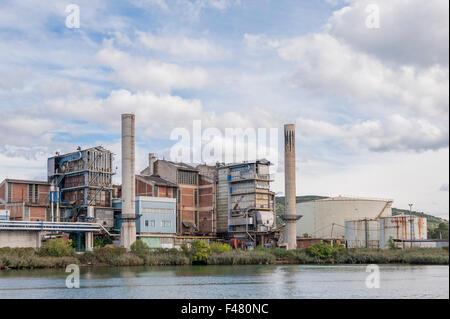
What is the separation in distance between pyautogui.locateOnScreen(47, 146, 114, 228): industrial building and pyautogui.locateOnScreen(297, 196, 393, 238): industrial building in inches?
1538

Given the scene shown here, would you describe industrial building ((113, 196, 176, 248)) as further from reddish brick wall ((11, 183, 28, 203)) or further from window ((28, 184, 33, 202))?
reddish brick wall ((11, 183, 28, 203))

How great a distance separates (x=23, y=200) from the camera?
93.8 meters

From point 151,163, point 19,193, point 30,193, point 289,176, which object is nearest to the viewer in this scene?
point 19,193

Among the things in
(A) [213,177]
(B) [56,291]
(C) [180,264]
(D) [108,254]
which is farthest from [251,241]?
(B) [56,291]

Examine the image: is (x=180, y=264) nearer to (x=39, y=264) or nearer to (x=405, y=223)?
(x=39, y=264)

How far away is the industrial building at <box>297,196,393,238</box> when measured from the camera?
366 feet

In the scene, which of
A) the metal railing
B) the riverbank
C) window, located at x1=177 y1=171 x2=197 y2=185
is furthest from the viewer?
window, located at x1=177 y1=171 x2=197 y2=185

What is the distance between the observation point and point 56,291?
146ft

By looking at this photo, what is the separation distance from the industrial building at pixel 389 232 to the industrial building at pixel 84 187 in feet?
131

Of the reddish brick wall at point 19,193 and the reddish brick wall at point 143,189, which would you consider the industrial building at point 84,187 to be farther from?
the reddish brick wall at point 143,189

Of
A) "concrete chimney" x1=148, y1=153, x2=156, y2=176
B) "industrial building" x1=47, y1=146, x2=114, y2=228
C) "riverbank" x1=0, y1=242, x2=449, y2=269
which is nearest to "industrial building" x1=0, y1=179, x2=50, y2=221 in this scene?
"industrial building" x1=47, y1=146, x2=114, y2=228

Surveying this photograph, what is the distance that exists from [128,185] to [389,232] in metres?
40.9

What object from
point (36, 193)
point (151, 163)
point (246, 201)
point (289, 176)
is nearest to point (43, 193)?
point (36, 193)

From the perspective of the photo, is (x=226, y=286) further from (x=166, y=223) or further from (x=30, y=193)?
(x=30, y=193)
